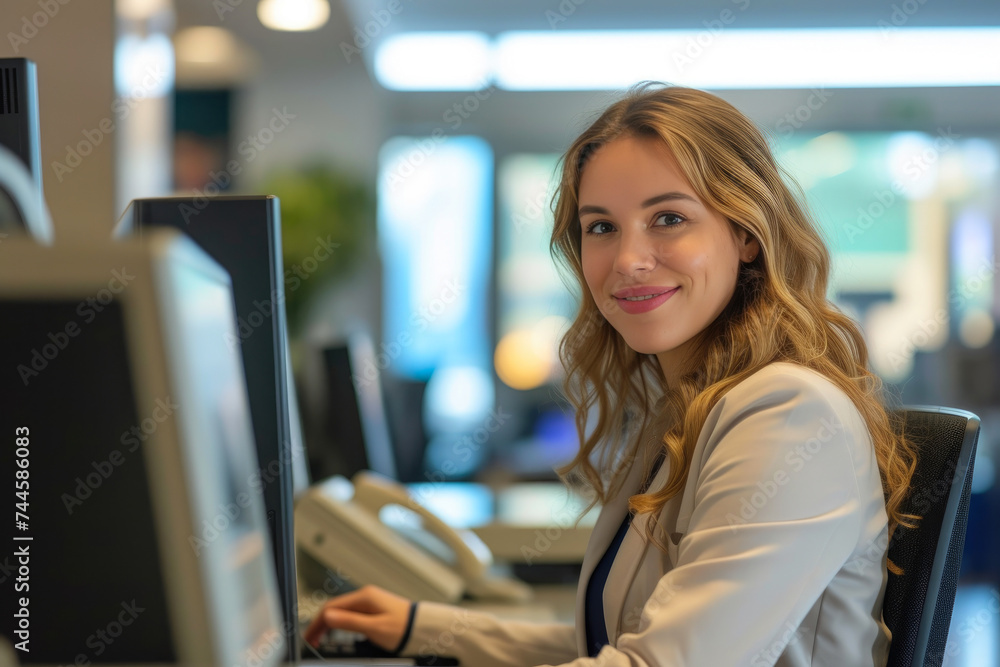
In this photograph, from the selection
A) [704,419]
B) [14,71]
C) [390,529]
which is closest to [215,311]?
[14,71]

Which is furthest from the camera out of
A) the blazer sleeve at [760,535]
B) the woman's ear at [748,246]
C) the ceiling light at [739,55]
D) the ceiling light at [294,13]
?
the ceiling light at [739,55]

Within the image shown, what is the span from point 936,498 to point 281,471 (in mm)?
742

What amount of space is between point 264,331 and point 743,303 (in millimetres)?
686

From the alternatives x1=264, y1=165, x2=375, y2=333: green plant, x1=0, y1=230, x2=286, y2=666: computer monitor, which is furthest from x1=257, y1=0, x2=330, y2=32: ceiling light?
x1=0, y1=230, x2=286, y2=666: computer monitor

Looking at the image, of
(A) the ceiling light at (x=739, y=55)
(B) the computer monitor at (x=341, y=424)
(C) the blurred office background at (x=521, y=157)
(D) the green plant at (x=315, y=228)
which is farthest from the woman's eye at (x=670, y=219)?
(A) the ceiling light at (x=739, y=55)

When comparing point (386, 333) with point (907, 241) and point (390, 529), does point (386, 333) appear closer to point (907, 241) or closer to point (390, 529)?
point (907, 241)

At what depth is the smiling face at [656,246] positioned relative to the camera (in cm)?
113

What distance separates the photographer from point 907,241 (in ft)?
17.5

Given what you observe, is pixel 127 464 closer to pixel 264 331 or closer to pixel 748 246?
pixel 264 331

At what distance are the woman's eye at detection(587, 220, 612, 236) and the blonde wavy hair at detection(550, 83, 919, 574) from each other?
0.12 metres

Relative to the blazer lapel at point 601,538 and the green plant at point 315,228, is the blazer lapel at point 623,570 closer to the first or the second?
the blazer lapel at point 601,538

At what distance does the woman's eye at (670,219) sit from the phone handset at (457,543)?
76 centimetres

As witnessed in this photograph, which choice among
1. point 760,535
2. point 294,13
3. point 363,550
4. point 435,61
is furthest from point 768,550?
point 435,61

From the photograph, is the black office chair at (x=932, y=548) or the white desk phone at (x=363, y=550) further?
the white desk phone at (x=363, y=550)
